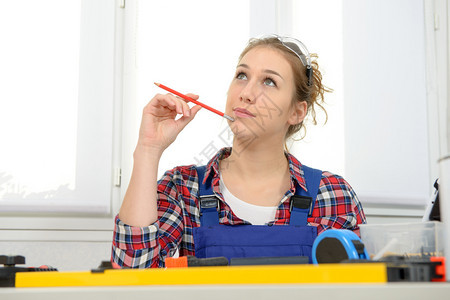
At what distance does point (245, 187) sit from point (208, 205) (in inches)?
6.3

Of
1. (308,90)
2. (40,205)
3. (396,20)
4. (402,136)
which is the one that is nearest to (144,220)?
(40,205)

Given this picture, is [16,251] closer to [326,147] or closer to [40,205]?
[40,205]

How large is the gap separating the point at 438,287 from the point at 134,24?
5.15 feet

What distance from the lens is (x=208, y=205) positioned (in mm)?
1383

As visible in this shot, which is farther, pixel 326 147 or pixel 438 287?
pixel 326 147

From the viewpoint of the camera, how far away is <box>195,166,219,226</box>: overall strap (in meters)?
1.36

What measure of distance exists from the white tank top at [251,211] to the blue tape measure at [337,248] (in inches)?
26.1

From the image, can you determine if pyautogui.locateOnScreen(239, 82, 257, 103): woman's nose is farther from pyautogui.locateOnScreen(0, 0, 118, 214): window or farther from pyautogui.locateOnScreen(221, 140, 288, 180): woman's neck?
pyautogui.locateOnScreen(0, 0, 118, 214): window

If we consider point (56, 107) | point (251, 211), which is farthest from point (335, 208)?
point (56, 107)

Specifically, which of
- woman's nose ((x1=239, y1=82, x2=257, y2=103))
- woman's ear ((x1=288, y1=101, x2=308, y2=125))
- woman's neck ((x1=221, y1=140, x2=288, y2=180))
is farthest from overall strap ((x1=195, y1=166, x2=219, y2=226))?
woman's ear ((x1=288, y1=101, x2=308, y2=125))

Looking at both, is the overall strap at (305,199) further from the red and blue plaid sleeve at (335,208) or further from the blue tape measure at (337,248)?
the blue tape measure at (337,248)

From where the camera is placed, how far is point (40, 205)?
165 centimetres

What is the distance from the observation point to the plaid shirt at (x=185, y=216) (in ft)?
4.13

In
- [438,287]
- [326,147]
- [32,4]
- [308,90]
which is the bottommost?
[438,287]
